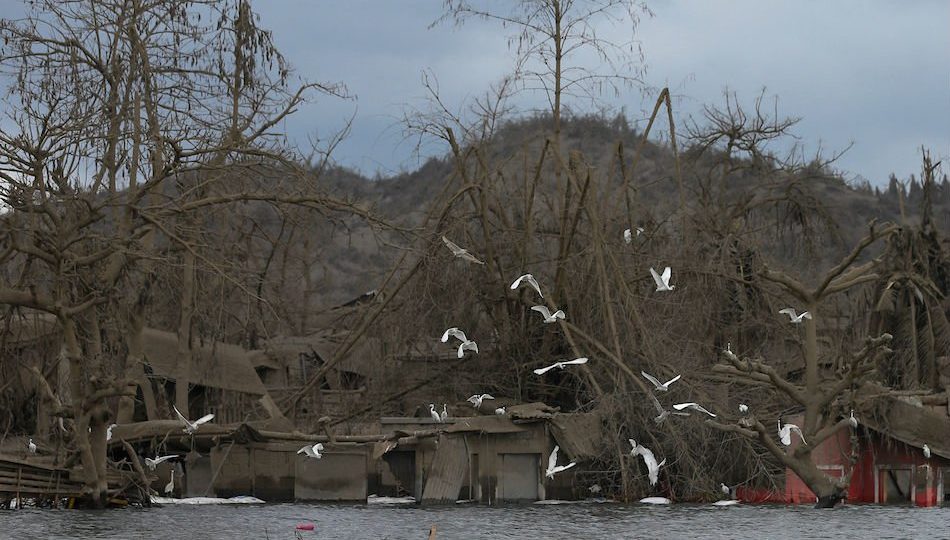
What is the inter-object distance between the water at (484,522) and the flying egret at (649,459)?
0.77 m

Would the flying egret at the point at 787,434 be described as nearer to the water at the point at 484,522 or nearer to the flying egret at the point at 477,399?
the water at the point at 484,522

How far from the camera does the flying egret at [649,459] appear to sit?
3100 centimetres

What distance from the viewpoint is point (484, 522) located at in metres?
28.7

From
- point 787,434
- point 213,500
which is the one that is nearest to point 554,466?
point 787,434

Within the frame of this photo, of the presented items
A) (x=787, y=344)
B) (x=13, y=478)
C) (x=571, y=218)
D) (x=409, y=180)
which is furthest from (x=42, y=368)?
(x=409, y=180)

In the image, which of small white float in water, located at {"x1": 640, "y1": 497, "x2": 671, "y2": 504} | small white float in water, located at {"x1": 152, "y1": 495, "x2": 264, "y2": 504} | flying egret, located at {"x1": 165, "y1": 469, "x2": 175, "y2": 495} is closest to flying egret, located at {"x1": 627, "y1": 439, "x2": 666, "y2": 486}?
small white float in water, located at {"x1": 640, "y1": 497, "x2": 671, "y2": 504}

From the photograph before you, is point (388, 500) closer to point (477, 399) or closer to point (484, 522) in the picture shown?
point (477, 399)

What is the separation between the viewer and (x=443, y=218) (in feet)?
120

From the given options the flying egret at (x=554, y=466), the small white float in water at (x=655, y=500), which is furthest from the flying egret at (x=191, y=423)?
the small white float in water at (x=655, y=500)

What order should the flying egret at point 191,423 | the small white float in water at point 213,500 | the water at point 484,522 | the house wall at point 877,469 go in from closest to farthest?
the water at point 484,522 < the flying egret at point 191,423 < the house wall at point 877,469 < the small white float in water at point 213,500

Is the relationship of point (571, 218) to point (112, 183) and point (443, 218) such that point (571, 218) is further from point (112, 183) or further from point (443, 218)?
point (112, 183)

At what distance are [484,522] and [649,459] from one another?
4.33m

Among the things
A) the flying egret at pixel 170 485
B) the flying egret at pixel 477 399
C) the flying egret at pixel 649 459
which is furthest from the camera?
the flying egret at pixel 170 485

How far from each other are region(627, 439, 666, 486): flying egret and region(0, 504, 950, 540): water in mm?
769
